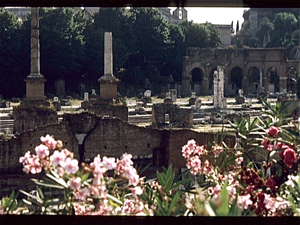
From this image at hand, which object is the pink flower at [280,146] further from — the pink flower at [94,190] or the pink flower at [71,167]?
the pink flower at [71,167]

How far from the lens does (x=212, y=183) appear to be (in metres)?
6.05

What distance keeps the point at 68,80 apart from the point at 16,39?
4788 mm

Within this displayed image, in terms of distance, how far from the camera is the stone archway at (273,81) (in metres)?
45.3

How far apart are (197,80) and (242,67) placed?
3.70 m

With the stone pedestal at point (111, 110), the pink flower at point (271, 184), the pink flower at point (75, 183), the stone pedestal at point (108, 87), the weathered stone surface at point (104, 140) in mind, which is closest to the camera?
the pink flower at point (75, 183)

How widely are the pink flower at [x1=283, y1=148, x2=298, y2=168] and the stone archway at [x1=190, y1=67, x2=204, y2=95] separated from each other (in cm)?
4040

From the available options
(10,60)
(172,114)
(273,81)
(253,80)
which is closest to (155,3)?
(172,114)

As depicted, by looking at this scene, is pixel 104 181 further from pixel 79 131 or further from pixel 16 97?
pixel 16 97

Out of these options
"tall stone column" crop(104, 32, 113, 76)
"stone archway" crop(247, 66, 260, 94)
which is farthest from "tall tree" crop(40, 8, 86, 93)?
"tall stone column" crop(104, 32, 113, 76)

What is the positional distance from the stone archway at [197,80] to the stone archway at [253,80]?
3.47 metres

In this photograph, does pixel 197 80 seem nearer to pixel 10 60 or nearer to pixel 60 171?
pixel 10 60

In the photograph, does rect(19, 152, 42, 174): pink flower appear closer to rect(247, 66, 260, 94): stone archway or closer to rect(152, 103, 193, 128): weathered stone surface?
rect(152, 103, 193, 128): weathered stone surface

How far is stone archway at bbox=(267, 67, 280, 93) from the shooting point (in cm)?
4526
